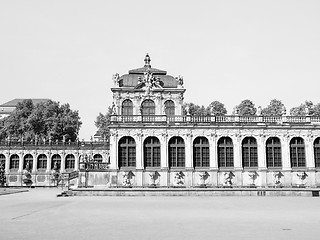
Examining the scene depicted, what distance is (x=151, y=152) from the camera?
43531 mm

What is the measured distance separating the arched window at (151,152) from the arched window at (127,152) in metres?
1.41

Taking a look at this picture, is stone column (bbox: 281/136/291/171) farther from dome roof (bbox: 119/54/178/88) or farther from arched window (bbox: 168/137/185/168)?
dome roof (bbox: 119/54/178/88)

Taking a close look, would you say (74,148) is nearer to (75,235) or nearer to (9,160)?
(9,160)

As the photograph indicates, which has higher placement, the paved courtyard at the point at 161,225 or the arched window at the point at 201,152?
the arched window at the point at 201,152

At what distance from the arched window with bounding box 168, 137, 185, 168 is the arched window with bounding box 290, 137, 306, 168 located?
1329cm

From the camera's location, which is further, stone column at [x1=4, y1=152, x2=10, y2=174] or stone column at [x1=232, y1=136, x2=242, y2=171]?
stone column at [x1=4, y1=152, x2=10, y2=174]

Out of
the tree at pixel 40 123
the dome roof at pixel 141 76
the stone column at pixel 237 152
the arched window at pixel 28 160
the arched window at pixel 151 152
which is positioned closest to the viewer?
the arched window at pixel 151 152

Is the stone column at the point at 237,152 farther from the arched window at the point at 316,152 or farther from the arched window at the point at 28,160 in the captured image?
the arched window at the point at 28,160

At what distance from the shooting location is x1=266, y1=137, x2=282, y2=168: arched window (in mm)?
44406

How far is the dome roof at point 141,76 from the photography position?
51.8m

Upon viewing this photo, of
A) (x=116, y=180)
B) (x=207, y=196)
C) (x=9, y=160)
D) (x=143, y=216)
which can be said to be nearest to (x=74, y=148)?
(x=9, y=160)

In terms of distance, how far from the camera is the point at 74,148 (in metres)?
62.6

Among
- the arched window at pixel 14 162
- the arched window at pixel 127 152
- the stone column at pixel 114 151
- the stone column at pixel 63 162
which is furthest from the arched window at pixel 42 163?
the arched window at pixel 127 152

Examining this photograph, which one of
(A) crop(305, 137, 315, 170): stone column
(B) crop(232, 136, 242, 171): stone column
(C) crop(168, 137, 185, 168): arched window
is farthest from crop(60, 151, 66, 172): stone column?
(A) crop(305, 137, 315, 170): stone column
